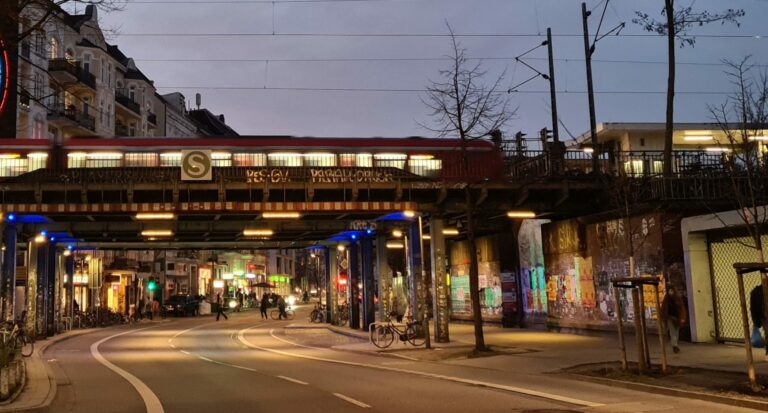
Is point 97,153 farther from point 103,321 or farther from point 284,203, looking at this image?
point 103,321

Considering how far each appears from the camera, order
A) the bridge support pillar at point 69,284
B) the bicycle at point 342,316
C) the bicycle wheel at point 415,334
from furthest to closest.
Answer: the bridge support pillar at point 69,284 → the bicycle at point 342,316 → the bicycle wheel at point 415,334

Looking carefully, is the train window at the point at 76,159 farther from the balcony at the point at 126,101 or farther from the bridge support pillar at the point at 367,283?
the balcony at the point at 126,101

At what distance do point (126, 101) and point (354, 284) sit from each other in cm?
3434

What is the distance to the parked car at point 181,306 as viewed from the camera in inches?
2424

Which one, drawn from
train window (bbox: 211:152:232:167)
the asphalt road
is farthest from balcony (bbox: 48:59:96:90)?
the asphalt road

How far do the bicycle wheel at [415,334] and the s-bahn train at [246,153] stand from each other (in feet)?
21.1

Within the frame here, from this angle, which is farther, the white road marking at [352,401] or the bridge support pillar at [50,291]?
the bridge support pillar at [50,291]

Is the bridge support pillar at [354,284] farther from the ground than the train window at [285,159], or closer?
closer

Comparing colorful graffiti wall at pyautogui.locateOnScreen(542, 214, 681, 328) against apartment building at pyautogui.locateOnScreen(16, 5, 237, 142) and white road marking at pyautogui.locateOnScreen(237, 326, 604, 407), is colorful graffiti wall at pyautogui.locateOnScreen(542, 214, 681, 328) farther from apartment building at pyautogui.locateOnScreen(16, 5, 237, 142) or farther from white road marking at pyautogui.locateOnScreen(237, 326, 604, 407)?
apartment building at pyautogui.locateOnScreen(16, 5, 237, 142)

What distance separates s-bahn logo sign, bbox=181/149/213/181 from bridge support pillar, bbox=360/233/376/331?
42.5 feet

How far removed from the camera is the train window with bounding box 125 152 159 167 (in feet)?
95.6

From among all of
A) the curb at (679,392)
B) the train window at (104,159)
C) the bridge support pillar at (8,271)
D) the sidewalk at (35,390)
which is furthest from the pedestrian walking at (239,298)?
the curb at (679,392)

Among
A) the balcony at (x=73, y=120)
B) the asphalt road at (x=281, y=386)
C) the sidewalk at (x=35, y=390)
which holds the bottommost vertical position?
the asphalt road at (x=281, y=386)

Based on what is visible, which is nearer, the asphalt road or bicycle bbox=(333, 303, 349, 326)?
the asphalt road
